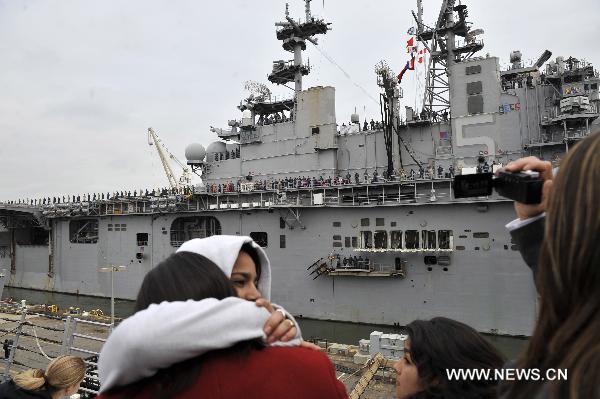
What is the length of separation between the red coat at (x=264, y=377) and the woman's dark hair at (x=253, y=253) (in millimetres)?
632

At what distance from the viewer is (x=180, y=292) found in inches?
60.4

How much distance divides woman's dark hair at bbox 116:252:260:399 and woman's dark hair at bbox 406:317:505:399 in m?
1.04

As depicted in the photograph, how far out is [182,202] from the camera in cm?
2461

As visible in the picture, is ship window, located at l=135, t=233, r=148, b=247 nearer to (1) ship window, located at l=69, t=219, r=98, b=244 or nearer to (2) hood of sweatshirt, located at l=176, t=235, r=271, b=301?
(1) ship window, located at l=69, t=219, r=98, b=244

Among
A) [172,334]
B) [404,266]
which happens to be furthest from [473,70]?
[172,334]

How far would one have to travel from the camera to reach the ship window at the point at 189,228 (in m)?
25.2

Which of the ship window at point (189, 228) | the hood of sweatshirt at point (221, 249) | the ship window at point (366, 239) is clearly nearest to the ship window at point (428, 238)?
the ship window at point (366, 239)

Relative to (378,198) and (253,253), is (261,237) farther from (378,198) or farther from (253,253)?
(253,253)

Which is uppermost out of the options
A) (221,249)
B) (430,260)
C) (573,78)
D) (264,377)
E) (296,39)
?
(296,39)

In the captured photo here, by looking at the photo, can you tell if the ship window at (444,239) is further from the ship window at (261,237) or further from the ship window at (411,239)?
the ship window at (261,237)

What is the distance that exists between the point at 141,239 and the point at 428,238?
1812cm

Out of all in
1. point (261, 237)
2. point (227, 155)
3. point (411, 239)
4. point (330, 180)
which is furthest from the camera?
point (227, 155)

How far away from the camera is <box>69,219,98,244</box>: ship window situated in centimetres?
3002

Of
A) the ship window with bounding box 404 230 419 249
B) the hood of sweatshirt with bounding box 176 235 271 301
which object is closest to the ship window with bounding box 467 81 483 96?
the ship window with bounding box 404 230 419 249
